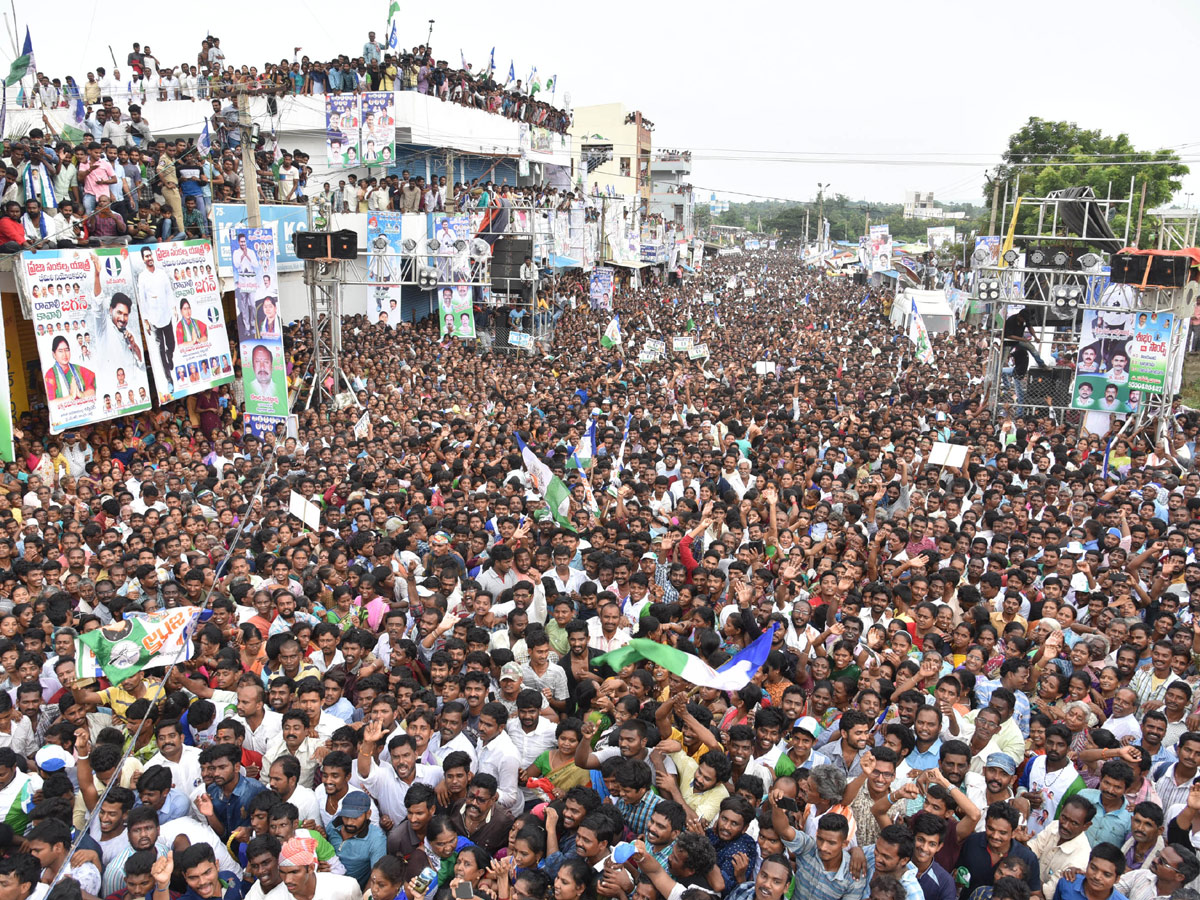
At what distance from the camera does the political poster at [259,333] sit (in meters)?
13.9

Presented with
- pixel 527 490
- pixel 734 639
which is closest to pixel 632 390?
pixel 527 490

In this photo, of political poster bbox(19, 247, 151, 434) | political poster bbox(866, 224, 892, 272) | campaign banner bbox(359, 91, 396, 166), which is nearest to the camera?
political poster bbox(19, 247, 151, 434)

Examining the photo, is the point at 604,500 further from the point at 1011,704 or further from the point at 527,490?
the point at 1011,704

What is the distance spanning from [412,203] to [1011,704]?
68.7 ft

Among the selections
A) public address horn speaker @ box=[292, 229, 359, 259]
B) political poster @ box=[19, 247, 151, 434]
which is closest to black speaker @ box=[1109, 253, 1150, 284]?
public address horn speaker @ box=[292, 229, 359, 259]

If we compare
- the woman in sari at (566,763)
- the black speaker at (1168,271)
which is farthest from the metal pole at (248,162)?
the black speaker at (1168,271)

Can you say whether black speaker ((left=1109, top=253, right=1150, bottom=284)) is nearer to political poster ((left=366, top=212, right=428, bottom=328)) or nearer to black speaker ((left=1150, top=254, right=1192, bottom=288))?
black speaker ((left=1150, top=254, right=1192, bottom=288))

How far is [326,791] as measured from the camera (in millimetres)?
4598

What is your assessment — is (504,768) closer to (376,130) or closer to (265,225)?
(265,225)

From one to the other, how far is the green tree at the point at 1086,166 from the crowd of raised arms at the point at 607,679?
95.0ft

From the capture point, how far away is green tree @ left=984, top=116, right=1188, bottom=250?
3581 centimetres

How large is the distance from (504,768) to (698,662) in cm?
114

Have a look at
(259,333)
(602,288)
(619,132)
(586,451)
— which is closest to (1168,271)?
(586,451)

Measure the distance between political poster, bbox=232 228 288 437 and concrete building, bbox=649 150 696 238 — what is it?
62561 mm
